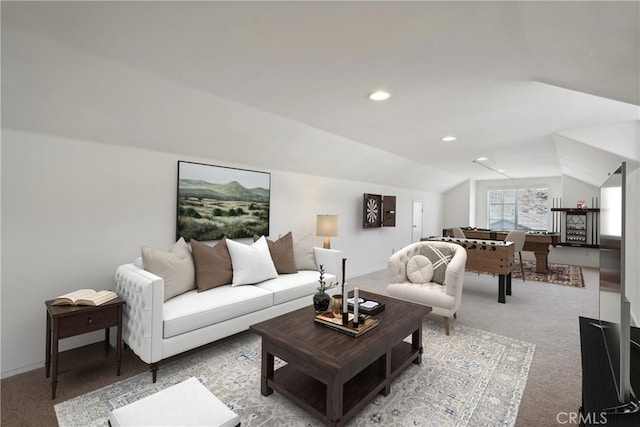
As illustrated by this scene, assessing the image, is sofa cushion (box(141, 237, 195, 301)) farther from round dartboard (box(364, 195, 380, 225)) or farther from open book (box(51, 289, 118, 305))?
round dartboard (box(364, 195, 380, 225))

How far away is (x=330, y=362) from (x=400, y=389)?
0.84 meters

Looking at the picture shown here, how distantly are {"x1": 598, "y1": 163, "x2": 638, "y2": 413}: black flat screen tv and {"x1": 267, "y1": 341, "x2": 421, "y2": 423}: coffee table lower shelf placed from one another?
1231mm

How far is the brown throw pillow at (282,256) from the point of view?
374 cm

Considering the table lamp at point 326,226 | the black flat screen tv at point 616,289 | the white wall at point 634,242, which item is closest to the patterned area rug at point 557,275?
the white wall at point 634,242

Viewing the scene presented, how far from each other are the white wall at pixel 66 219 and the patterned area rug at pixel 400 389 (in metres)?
0.92

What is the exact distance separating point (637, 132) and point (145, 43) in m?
4.93

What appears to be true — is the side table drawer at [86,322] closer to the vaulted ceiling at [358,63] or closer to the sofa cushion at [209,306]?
the sofa cushion at [209,306]

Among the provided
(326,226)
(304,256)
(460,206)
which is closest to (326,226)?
(326,226)

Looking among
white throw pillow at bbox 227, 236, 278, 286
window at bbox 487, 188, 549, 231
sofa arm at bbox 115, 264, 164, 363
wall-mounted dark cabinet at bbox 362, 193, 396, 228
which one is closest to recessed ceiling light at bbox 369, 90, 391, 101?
white throw pillow at bbox 227, 236, 278, 286

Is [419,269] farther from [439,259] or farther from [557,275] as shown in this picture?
[557,275]

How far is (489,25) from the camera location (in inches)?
64.9

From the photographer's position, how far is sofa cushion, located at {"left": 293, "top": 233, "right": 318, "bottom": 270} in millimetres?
3994

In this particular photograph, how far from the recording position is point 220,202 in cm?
366

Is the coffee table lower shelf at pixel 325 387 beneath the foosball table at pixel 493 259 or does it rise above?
beneath
